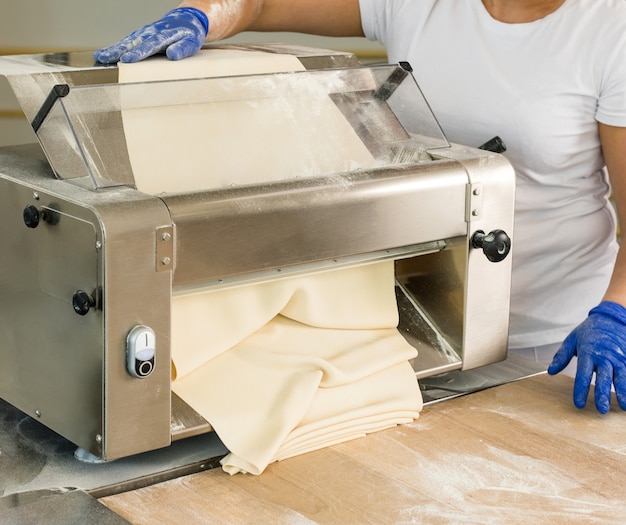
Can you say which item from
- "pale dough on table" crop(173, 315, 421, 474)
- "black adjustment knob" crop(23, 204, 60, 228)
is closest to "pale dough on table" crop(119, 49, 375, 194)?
"black adjustment knob" crop(23, 204, 60, 228)

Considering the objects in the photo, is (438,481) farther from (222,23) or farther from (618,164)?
(222,23)

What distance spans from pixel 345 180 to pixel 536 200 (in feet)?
2.12

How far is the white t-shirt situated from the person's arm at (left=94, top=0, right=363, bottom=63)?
73 millimetres

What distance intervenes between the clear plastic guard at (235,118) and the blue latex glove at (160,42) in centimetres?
13

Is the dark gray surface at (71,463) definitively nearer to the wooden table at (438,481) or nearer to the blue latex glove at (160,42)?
the wooden table at (438,481)

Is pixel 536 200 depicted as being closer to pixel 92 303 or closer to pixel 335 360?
pixel 335 360

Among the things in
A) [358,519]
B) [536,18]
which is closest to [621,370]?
[358,519]

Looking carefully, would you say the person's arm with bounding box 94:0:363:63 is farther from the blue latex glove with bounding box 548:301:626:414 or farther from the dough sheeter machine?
the blue latex glove with bounding box 548:301:626:414

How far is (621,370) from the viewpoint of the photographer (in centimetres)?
139

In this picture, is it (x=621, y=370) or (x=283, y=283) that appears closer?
(x=283, y=283)

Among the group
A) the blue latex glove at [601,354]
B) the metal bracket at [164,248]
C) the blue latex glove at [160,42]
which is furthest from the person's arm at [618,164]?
the metal bracket at [164,248]

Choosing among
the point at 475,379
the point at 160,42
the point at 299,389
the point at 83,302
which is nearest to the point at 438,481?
the point at 299,389

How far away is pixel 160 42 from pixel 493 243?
1.87 ft

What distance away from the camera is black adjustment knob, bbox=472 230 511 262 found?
136cm
